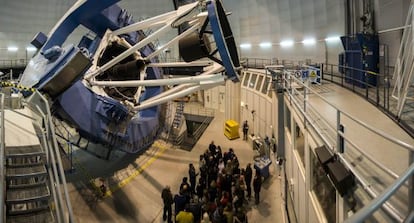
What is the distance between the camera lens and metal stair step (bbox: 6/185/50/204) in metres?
3.73

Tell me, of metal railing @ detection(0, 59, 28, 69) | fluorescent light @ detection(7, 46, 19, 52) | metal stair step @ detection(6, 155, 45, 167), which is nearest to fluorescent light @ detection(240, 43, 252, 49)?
metal railing @ detection(0, 59, 28, 69)

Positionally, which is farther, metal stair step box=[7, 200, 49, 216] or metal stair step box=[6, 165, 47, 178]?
metal stair step box=[6, 165, 47, 178]

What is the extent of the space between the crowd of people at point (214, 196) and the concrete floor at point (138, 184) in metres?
0.76

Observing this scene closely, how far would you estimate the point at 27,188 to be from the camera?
4078 millimetres

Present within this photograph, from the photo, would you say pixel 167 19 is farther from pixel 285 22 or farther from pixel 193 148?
pixel 285 22

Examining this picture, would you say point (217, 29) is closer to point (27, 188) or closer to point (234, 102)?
point (27, 188)

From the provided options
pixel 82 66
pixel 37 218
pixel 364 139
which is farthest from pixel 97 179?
pixel 364 139

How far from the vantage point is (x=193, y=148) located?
60.0 ft

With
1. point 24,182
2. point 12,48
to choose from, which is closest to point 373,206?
point 24,182

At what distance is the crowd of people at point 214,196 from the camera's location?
30.4 feet

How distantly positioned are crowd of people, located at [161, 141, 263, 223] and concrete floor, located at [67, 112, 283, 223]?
0.76 metres

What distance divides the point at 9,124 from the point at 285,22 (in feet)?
63.9

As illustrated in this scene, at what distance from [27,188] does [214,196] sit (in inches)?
298

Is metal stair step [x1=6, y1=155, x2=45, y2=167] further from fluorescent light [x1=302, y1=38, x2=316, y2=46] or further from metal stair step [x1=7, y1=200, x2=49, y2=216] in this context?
fluorescent light [x1=302, y1=38, x2=316, y2=46]
